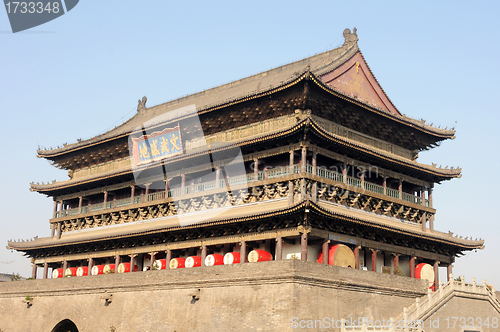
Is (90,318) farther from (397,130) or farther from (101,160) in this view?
(397,130)

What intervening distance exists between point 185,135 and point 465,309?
59.4ft

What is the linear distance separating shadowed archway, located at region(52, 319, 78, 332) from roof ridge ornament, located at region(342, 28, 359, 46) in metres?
23.6

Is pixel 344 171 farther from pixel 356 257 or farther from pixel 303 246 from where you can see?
pixel 303 246

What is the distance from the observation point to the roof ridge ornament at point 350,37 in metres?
35.2

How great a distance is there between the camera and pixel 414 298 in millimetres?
28625

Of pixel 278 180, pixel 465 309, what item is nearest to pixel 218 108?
pixel 278 180

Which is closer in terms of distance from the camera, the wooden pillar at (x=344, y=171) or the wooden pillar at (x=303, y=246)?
the wooden pillar at (x=303, y=246)

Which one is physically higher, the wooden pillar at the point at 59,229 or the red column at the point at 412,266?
the wooden pillar at the point at 59,229

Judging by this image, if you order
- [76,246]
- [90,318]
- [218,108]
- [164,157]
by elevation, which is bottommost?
[90,318]

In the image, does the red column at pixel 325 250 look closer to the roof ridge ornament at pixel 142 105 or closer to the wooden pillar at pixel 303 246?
the wooden pillar at pixel 303 246

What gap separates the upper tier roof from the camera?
31656 millimetres

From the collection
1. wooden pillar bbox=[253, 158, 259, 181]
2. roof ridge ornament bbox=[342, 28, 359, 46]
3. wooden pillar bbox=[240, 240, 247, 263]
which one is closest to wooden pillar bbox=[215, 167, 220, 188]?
wooden pillar bbox=[253, 158, 259, 181]

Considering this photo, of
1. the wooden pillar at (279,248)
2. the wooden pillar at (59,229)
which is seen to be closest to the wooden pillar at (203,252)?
the wooden pillar at (279,248)

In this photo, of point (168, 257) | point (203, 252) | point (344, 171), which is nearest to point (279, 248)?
point (203, 252)
